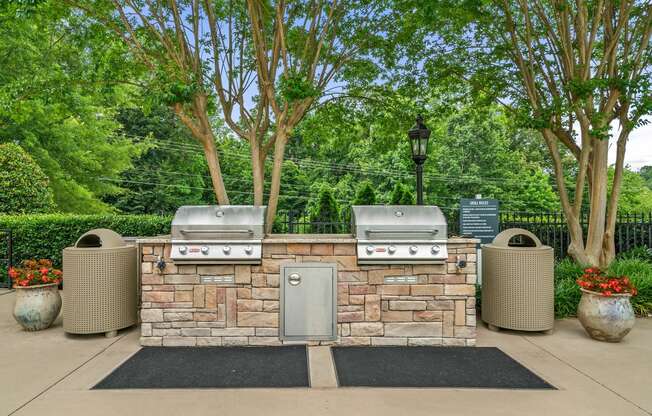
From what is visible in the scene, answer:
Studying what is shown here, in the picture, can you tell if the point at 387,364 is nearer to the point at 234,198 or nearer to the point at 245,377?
the point at 245,377

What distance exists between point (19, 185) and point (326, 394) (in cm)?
805

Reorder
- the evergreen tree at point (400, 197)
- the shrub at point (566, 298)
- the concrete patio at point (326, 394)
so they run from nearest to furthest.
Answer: the concrete patio at point (326, 394) → the shrub at point (566, 298) → the evergreen tree at point (400, 197)

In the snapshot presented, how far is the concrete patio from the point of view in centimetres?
256

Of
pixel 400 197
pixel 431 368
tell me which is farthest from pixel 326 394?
pixel 400 197

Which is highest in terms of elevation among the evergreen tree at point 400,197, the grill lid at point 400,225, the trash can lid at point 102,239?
the evergreen tree at point 400,197

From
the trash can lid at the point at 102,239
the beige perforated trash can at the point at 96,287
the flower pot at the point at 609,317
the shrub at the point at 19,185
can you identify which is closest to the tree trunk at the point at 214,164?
the trash can lid at the point at 102,239

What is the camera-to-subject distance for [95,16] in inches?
221

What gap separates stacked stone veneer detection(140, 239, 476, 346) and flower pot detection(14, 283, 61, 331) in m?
1.34

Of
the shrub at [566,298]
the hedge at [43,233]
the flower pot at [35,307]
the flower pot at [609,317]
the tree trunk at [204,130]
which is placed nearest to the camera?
the flower pot at [609,317]

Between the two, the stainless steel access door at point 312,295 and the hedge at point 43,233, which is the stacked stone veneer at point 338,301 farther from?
the hedge at point 43,233

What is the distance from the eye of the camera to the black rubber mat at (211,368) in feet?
9.69

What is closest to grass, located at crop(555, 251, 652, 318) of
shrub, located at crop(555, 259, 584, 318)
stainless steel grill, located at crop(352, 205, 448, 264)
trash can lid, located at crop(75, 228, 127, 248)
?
shrub, located at crop(555, 259, 584, 318)

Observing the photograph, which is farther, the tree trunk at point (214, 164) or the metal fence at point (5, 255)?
the metal fence at point (5, 255)

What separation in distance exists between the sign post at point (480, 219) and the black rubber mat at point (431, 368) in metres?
2.74
